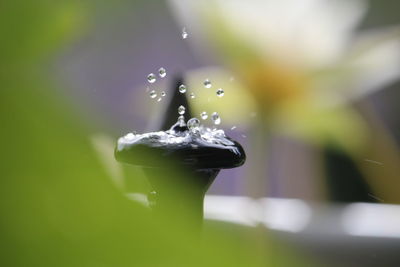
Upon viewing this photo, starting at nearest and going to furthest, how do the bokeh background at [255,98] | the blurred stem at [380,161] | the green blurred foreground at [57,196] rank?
1. the green blurred foreground at [57,196]
2. the bokeh background at [255,98]
3. the blurred stem at [380,161]

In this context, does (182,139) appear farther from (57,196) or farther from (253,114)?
(253,114)

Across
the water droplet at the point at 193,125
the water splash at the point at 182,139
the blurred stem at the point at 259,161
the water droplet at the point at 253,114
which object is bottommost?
the water splash at the point at 182,139

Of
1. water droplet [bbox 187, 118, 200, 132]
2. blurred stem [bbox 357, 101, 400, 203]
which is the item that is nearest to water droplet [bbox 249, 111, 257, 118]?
blurred stem [bbox 357, 101, 400, 203]

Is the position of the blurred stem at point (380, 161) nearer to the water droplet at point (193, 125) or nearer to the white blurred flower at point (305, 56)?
the white blurred flower at point (305, 56)

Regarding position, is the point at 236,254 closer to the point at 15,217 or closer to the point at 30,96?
the point at 15,217

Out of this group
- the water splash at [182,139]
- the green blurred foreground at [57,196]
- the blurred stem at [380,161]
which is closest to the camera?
the water splash at [182,139]

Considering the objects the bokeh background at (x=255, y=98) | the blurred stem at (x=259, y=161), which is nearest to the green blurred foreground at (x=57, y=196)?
the bokeh background at (x=255, y=98)

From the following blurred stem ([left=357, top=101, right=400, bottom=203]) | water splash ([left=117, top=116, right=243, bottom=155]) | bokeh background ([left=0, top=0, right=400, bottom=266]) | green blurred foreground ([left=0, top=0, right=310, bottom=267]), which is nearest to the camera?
water splash ([left=117, top=116, right=243, bottom=155])

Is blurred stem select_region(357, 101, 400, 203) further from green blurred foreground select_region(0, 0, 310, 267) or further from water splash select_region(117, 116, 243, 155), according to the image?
water splash select_region(117, 116, 243, 155)
